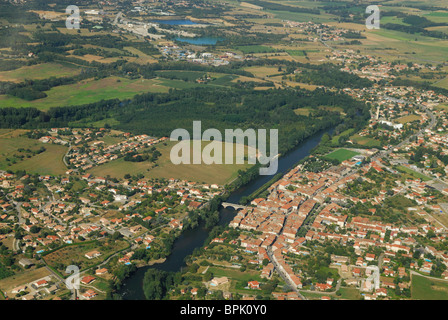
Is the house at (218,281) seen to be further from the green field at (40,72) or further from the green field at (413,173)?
the green field at (40,72)

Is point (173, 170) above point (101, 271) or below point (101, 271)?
above

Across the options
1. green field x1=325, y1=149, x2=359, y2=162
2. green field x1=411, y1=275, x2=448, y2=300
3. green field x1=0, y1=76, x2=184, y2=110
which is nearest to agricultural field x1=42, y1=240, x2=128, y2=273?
green field x1=411, y1=275, x2=448, y2=300

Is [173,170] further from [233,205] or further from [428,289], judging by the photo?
[428,289]

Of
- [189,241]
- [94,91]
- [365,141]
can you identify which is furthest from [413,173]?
[94,91]

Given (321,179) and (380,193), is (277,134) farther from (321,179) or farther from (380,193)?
(380,193)

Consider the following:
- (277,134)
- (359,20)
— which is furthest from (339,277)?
(359,20)
